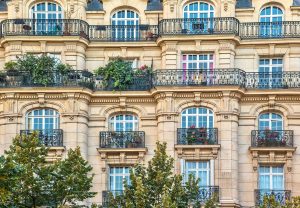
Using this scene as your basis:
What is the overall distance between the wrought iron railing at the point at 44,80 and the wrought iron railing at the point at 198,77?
11.6 ft

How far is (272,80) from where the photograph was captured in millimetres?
60375

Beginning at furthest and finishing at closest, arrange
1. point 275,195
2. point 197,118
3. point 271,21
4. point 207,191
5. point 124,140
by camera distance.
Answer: point 271,21
point 124,140
point 197,118
point 275,195
point 207,191

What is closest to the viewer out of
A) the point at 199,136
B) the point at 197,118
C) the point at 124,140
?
the point at 199,136

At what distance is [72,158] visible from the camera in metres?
53.4

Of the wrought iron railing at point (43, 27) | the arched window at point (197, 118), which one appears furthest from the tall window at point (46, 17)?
the arched window at point (197, 118)

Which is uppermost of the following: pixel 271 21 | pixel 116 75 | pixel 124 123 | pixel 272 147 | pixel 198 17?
pixel 198 17

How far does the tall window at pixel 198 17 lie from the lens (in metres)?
60.6

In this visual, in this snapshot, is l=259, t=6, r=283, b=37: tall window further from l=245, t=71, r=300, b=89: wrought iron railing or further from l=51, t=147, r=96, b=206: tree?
l=51, t=147, r=96, b=206: tree

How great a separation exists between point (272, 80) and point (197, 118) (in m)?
4.00

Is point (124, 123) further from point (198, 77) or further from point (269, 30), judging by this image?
point (269, 30)

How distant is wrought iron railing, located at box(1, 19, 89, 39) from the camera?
199 ft

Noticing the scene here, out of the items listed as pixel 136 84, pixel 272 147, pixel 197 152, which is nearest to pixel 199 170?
pixel 197 152

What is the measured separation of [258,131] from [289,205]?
30.5 feet

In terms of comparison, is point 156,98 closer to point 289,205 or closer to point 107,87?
point 107,87
